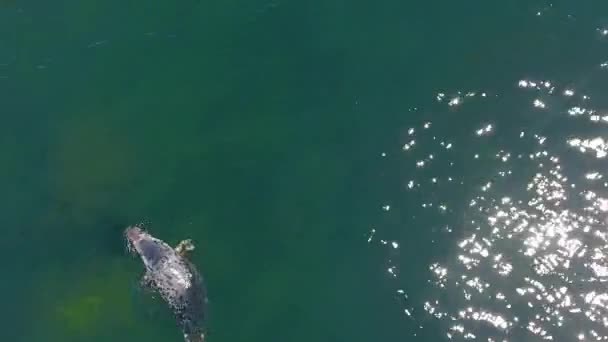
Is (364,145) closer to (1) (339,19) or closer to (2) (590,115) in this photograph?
(1) (339,19)

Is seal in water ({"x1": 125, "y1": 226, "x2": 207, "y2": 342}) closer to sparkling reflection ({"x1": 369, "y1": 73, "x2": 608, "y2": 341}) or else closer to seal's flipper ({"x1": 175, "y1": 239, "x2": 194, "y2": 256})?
seal's flipper ({"x1": 175, "y1": 239, "x2": 194, "y2": 256})

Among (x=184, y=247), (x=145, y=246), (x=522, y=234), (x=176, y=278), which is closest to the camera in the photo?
(x=522, y=234)

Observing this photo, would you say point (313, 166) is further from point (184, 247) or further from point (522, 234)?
point (522, 234)

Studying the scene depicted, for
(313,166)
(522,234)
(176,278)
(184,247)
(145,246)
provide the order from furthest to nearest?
1. (313,166)
2. (184,247)
3. (145,246)
4. (176,278)
5. (522,234)

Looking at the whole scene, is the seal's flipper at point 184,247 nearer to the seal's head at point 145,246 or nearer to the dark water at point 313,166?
the dark water at point 313,166

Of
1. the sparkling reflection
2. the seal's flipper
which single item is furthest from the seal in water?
the sparkling reflection

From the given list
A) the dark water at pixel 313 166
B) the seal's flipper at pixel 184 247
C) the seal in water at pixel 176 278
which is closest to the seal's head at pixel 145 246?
the seal in water at pixel 176 278

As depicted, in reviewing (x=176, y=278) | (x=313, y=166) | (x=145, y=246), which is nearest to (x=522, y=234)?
(x=313, y=166)
